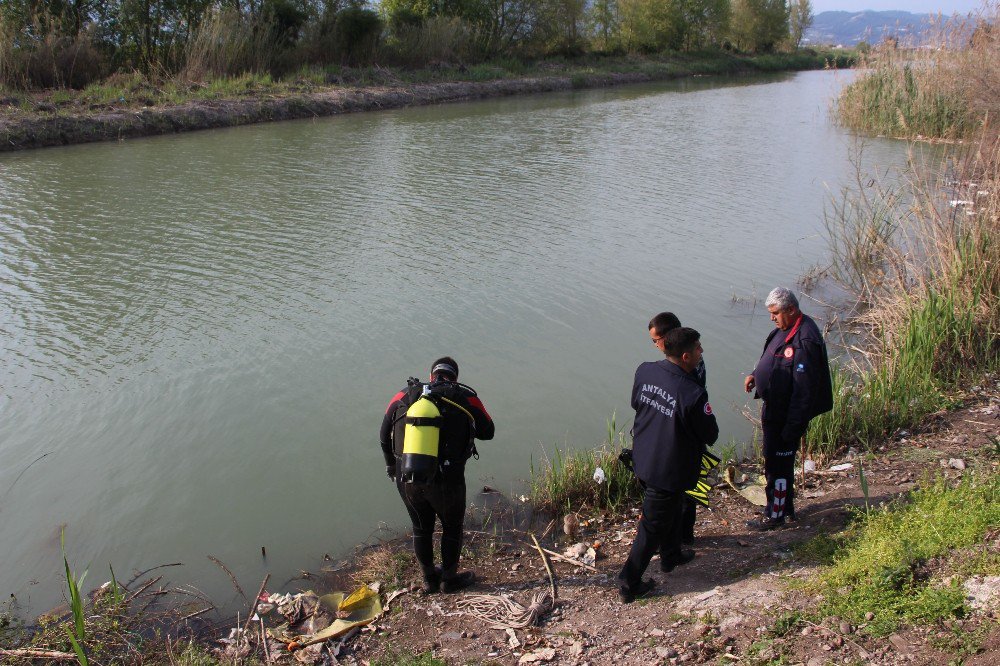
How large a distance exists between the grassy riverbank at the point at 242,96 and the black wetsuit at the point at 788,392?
15749 millimetres

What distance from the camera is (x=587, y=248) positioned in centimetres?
1164

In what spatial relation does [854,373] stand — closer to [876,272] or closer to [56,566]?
[876,272]

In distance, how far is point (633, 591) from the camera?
166 inches

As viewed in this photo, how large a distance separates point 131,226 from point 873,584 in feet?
42.2

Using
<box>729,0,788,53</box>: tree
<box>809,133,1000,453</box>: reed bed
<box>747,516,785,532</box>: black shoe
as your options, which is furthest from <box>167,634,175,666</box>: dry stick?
<box>729,0,788,53</box>: tree

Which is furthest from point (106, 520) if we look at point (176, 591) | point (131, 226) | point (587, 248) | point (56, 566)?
point (131, 226)

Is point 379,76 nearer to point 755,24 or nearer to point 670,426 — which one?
point 670,426

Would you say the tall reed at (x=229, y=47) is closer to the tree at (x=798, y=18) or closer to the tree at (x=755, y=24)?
the tree at (x=755, y=24)

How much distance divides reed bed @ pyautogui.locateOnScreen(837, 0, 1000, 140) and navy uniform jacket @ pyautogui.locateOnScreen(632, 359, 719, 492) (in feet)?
34.7

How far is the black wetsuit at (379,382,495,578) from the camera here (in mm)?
4156

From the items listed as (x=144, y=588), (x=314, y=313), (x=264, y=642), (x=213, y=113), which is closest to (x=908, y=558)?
(x=264, y=642)

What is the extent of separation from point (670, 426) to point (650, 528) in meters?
0.61

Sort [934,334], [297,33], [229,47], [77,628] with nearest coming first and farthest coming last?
[77,628]
[934,334]
[229,47]
[297,33]

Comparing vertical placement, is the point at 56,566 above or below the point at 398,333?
below
